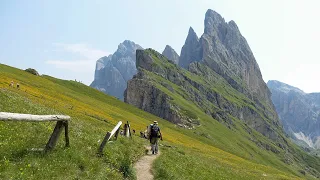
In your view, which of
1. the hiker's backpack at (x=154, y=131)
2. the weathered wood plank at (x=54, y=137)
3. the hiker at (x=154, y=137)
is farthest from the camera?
the hiker's backpack at (x=154, y=131)

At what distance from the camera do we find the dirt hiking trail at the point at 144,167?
2230cm

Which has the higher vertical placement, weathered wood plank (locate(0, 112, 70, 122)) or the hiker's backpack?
weathered wood plank (locate(0, 112, 70, 122))

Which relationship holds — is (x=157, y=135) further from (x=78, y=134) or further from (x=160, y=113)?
(x=160, y=113)

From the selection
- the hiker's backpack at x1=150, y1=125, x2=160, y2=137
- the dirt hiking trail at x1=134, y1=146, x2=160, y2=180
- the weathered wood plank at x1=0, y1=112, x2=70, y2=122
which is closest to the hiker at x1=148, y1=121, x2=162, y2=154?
the hiker's backpack at x1=150, y1=125, x2=160, y2=137

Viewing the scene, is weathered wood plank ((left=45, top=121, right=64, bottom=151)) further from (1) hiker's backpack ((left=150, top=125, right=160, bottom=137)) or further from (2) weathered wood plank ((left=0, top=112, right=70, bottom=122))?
(1) hiker's backpack ((left=150, top=125, right=160, bottom=137))

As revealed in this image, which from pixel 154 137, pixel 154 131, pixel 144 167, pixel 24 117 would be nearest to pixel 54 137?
pixel 24 117

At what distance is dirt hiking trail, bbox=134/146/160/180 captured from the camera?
22.3 metres

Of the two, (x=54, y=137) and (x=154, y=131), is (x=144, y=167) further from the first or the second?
(x=54, y=137)

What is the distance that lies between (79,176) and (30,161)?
253 cm

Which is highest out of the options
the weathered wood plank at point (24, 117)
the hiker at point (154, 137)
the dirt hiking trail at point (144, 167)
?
the weathered wood plank at point (24, 117)

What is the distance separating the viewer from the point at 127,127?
130ft

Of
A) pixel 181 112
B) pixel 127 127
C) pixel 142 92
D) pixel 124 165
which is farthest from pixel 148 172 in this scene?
pixel 142 92

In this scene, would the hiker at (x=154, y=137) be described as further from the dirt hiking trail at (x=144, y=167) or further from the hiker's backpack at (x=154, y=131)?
the dirt hiking trail at (x=144, y=167)

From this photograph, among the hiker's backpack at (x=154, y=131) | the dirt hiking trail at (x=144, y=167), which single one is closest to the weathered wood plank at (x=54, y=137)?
the dirt hiking trail at (x=144, y=167)
